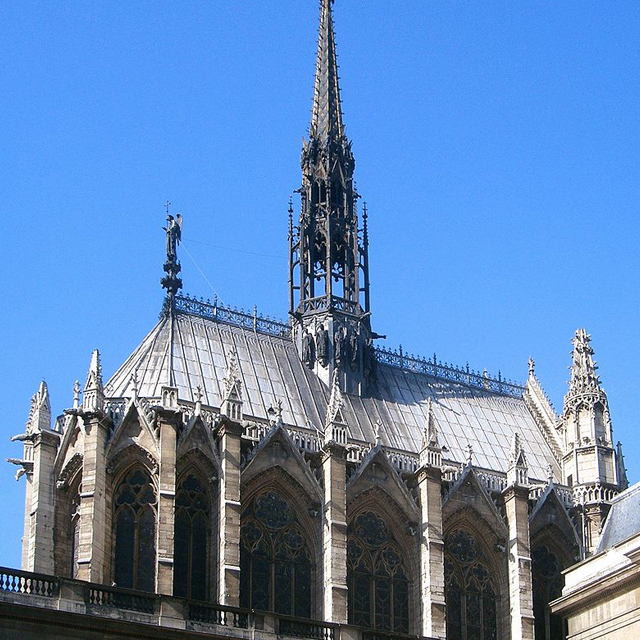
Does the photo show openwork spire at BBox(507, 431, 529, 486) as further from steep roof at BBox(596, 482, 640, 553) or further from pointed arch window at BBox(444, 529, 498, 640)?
steep roof at BBox(596, 482, 640, 553)

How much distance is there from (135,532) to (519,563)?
16259 mm

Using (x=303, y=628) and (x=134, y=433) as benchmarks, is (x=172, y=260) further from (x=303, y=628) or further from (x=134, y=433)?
(x=303, y=628)

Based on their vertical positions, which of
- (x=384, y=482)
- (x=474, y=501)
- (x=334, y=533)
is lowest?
(x=334, y=533)

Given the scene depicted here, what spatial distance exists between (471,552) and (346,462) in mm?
6984

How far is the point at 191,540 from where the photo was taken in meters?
58.2

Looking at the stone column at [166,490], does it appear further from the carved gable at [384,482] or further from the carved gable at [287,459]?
the carved gable at [384,482]

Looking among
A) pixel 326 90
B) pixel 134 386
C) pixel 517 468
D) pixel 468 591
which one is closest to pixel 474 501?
pixel 517 468

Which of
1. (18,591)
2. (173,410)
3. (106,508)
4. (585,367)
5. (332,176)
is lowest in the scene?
(18,591)

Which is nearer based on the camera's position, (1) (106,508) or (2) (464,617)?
(1) (106,508)

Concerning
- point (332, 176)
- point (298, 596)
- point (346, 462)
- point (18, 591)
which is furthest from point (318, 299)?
point (18, 591)

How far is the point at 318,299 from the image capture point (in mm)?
70875

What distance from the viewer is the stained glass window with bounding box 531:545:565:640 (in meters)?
64.2

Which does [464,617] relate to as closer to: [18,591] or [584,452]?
[584,452]

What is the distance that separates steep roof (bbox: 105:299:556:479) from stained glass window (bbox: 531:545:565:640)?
4.46 meters
